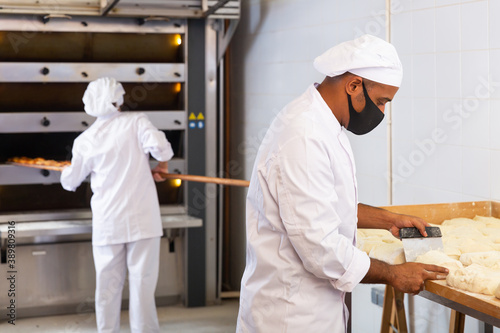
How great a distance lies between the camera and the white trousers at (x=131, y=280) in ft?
11.9

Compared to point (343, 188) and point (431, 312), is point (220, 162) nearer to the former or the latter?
point (431, 312)

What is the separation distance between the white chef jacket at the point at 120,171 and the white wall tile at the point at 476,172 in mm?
1768

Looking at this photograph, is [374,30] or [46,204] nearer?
[374,30]

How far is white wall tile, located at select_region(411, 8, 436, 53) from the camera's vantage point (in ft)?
9.15

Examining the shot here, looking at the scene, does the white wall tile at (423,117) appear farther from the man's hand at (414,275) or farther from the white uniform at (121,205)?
the white uniform at (121,205)

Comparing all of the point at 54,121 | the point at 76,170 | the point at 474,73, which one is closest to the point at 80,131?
the point at 54,121

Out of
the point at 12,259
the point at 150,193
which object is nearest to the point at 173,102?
the point at 150,193

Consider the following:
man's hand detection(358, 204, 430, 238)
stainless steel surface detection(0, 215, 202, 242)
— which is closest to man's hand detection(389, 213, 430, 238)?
man's hand detection(358, 204, 430, 238)

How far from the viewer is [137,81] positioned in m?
4.29

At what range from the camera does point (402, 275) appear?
168 cm

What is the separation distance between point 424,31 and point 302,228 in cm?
162

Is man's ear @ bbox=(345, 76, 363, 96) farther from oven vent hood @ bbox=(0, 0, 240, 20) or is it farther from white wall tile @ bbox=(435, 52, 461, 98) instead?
oven vent hood @ bbox=(0, 0, 240, 20)

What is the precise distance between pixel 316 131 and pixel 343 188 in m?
0.19

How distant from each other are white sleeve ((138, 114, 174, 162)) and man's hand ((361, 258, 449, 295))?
2.12 metres
